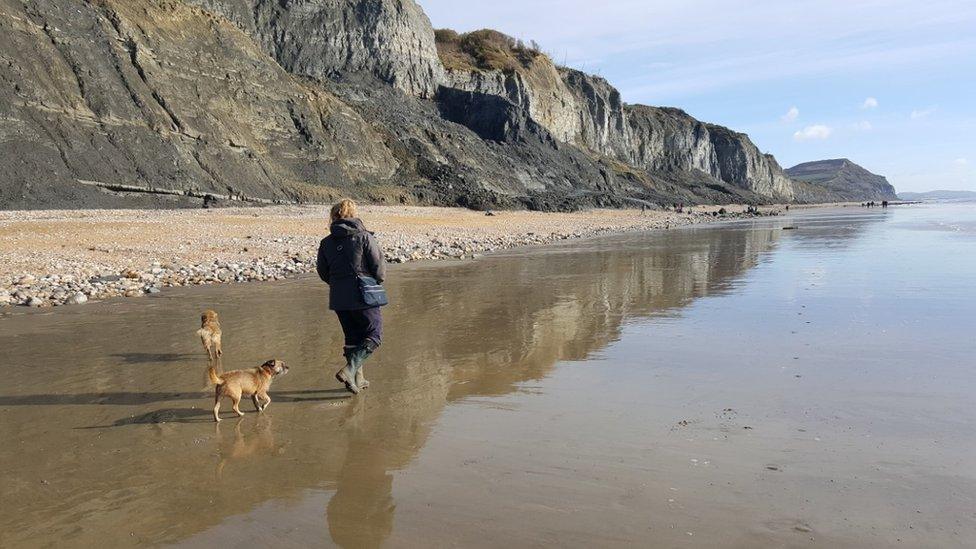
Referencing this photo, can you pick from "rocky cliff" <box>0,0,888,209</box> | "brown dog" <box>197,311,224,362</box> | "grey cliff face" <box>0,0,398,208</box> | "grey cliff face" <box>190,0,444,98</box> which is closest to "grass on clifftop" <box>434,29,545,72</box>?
"rocky cliff" <box>0,0,888,209</box>

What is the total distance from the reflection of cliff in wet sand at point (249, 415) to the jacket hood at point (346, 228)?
156cm

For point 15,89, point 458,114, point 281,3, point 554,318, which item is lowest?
point 554,318

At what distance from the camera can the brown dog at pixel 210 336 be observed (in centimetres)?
768

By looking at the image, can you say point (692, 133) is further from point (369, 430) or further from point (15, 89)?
point (369, 430)

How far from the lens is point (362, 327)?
21.4ft

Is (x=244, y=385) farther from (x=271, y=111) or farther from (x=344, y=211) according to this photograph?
(x=271, y=111)

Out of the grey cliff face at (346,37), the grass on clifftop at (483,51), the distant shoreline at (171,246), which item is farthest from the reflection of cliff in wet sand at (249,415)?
the grass on clifftop at (483,51)

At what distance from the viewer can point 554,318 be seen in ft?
35.4

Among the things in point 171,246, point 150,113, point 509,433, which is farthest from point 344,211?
point 150,113

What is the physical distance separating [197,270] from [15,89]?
2174 cm

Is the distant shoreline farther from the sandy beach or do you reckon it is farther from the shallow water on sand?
the shallow water on sand

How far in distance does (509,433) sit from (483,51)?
97.6 m

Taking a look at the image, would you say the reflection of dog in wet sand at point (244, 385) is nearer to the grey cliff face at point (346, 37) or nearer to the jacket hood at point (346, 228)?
the jacket hood at point (346, 228)

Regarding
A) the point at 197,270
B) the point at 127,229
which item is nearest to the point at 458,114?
the point at 127,229
